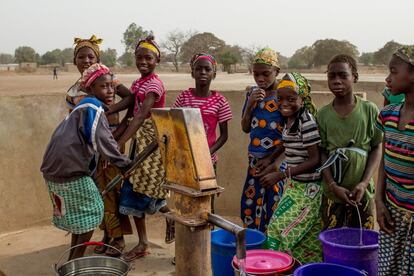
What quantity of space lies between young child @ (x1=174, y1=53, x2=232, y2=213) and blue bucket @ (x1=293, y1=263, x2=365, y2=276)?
1589 mm

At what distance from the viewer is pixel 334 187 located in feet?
9.49

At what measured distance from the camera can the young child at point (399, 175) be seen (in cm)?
239

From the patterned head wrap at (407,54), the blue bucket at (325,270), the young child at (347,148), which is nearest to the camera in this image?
the blue bucket at (325,270)

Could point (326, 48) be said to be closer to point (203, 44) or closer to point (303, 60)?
point (303, 60)

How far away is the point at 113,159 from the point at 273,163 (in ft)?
3.59

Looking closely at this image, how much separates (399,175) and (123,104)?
7.23 ft

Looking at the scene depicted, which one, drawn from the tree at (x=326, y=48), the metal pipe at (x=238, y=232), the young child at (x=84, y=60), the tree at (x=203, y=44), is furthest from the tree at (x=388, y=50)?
the tree at (x=203, y=44)

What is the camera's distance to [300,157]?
3057mm

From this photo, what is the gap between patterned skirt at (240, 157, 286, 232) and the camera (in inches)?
136

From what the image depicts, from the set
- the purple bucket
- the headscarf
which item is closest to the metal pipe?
the purple bucket

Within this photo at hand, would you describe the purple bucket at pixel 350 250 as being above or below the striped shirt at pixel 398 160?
below

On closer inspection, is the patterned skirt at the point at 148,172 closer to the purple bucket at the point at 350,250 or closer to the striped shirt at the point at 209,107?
the striped shirt at the point at 209,107

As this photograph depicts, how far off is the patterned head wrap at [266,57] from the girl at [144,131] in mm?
832

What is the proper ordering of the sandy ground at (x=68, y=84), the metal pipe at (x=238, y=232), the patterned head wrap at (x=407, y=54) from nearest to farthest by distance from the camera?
the metal pipe at (x=238, y=232) < the patterned head wrap at (x=407, y=54) < the sandy ground at (x=68, y=84)
